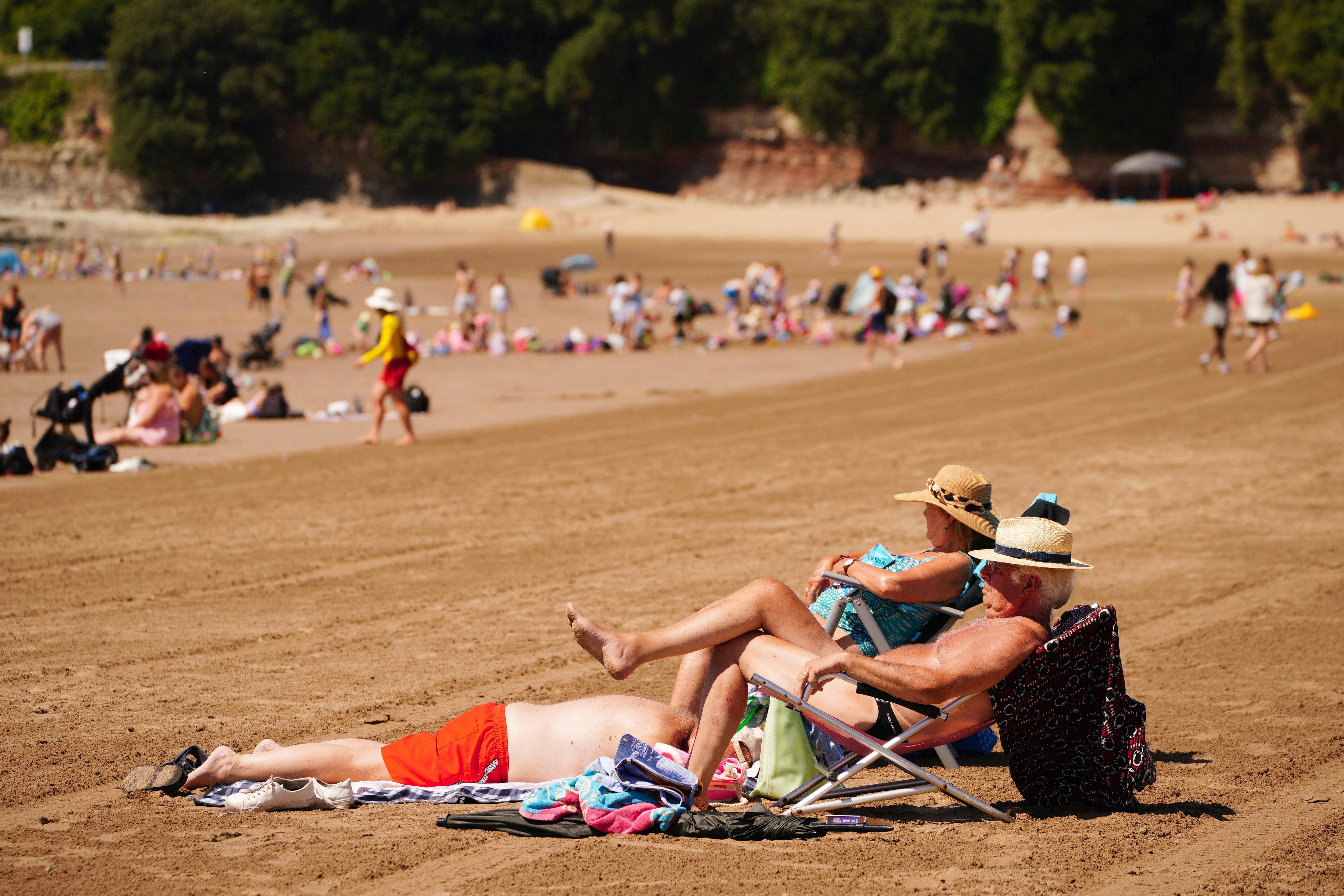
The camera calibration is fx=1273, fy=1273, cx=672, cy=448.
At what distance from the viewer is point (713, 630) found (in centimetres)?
463

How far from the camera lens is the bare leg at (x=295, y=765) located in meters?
4.79

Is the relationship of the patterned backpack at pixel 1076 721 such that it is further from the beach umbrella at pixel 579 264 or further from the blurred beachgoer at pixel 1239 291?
the beach umbrella at pixel 579 264

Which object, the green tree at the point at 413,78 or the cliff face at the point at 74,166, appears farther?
the cliff face at the point at 74,166

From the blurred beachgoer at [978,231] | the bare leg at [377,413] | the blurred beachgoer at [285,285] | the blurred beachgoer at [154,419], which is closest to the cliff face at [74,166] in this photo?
the blurred beachgoer at [285,285]

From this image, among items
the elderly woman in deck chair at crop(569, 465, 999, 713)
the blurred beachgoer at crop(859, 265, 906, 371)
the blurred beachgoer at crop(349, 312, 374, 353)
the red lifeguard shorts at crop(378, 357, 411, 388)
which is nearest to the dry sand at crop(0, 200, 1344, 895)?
the elderly woman in deck chair at crop(569, 465, 999, 713)

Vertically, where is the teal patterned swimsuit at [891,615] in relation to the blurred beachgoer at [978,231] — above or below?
below

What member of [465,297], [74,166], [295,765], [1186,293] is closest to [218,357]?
[465,297]

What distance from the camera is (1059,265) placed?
37.8 meters

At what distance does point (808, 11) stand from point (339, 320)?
38670 mm

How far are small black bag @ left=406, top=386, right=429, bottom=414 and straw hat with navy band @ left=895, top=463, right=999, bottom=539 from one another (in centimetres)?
1210

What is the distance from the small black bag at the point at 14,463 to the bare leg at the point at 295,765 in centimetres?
826

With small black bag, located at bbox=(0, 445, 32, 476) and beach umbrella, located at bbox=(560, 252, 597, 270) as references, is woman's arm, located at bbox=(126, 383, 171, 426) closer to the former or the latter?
small black bag, located at bbox=(0, 445, 32, 476)

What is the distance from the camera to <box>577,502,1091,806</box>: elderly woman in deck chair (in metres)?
4.36

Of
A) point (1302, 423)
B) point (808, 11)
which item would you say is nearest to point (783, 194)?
point (808, 11)
